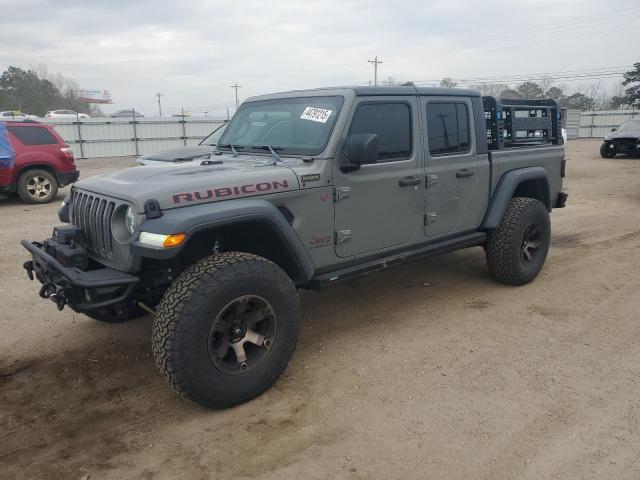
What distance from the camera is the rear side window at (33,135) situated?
10.8 metres

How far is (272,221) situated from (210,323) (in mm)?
737

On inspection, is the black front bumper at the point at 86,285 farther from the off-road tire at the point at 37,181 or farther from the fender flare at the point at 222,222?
the off-road tire at the point at 37,181

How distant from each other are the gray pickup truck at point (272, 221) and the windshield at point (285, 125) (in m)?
0.01

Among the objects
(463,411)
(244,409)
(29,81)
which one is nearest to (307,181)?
(244,409)

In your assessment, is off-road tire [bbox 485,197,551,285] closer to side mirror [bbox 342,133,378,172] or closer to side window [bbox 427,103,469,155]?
side window [bbox 427,103,469,155]

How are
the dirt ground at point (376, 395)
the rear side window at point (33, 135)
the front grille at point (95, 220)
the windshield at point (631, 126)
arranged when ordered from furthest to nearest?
1. the windshield at point (631, 126)
2. the rear side window at point (33, 135)
3. the front grille at point (95, 220)
4. the dirt ground at point (376, 395)

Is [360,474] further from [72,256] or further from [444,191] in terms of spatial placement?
[444,191]

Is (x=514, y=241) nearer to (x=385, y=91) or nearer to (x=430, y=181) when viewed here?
(x=430, y=181)

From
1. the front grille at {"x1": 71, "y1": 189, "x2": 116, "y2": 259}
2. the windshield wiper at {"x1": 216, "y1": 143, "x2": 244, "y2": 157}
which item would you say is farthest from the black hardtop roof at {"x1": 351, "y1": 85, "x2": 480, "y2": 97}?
the front grille at {"x1": 71, "y1": 189, "x2": 116, "y2": 259}

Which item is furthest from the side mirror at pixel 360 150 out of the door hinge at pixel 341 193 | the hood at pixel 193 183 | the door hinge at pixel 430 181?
the door hinge at pixel 430 181

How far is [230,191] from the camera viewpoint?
3.24 m

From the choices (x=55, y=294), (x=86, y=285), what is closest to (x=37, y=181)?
(x=55, y=294)

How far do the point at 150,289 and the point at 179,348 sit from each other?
0.66m

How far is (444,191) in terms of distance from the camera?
452cm
